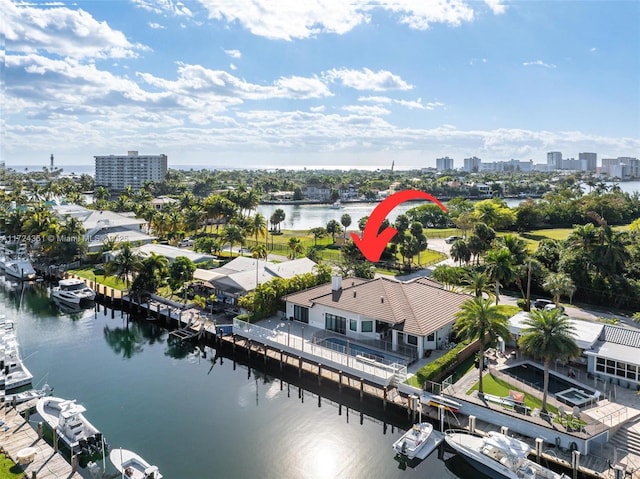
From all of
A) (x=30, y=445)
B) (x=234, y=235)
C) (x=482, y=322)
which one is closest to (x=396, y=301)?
(x=482, y=322)

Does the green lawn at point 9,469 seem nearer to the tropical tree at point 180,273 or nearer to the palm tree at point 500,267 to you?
the tropical tree at point 180,273

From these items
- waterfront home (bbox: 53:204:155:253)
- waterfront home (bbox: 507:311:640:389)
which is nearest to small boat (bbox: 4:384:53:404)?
waterfront home (bbox: 507:311:640:389)

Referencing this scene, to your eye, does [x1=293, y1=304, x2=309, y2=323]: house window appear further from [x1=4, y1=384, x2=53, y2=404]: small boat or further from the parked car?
the parked car

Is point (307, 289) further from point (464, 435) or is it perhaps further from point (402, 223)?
point (402, 223)

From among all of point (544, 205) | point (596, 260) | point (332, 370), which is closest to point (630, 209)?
point (544, 205)

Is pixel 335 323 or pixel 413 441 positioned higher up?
pixel 335 323

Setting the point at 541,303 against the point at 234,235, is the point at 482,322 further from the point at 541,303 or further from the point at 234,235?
A: the point at 234,235

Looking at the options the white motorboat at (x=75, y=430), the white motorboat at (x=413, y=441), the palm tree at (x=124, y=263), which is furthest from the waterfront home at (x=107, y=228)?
the white motorboat at (x=413, y=441)
